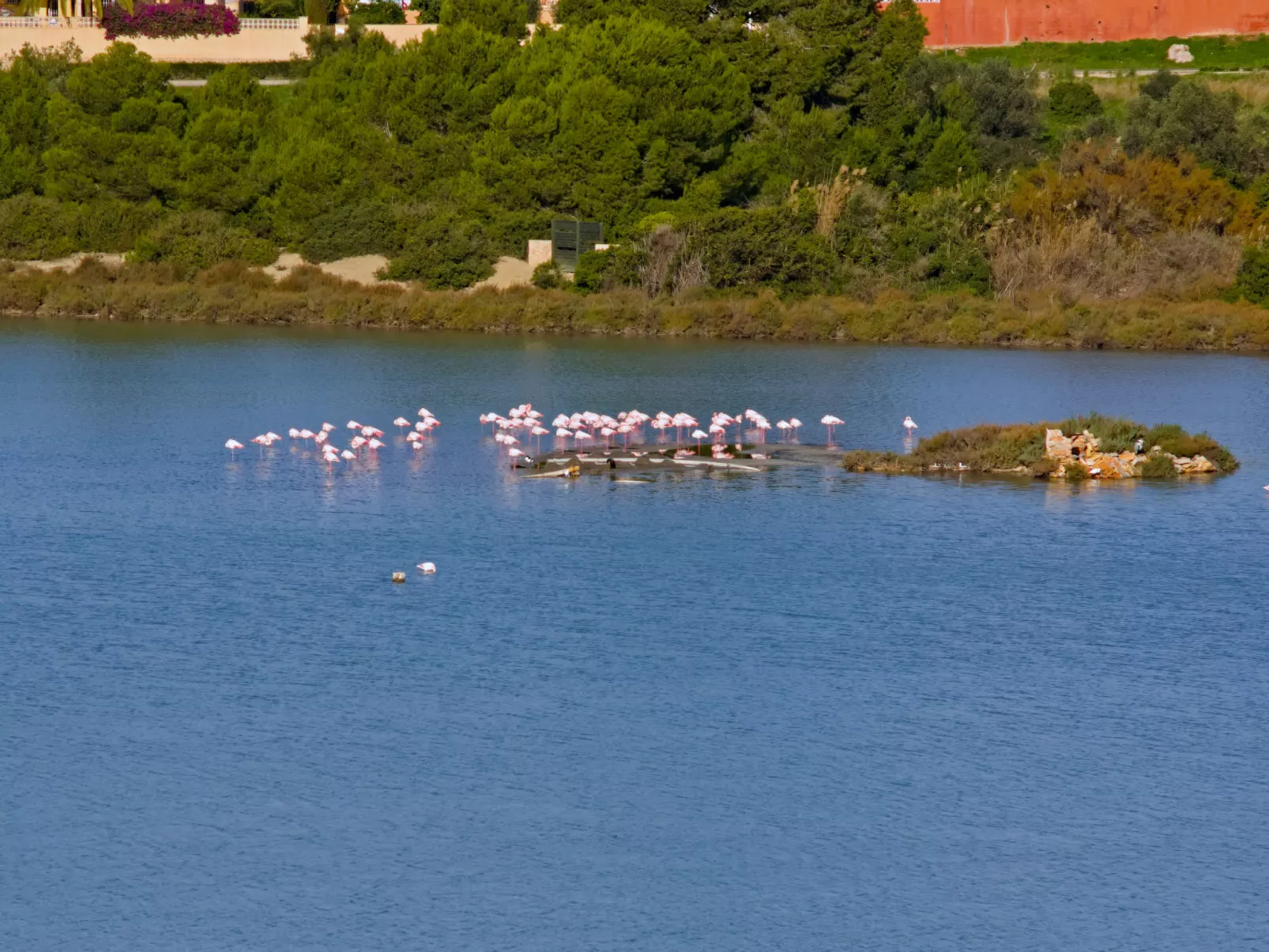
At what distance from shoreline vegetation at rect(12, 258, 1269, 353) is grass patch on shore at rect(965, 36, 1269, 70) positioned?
37981mm

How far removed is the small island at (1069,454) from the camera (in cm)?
3525

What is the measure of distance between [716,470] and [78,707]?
53.8 ft

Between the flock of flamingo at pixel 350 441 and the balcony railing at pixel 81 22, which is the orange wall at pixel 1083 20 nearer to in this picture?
the balcony railing at pixel 81 22

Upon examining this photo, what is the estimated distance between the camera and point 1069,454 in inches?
1394

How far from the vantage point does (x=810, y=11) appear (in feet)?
236

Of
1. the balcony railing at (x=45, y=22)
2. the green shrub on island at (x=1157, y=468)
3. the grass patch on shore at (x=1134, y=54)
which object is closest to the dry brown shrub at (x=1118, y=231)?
the green shrub on island at (x=1157, y=468)

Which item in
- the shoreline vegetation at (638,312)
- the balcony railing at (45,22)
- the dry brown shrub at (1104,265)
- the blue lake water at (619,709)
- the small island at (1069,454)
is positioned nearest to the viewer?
the blue lake water at (619,709)

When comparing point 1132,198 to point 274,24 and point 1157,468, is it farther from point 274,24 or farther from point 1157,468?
point 274,24

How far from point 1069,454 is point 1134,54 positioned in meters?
67.5

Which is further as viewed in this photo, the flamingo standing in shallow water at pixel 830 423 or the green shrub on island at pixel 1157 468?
the flamingo standing in shallow water at pixel 830 423

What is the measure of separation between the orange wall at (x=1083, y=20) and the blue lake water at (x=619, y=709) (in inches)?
2698

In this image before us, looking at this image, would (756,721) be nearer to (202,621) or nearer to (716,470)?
(202,621)

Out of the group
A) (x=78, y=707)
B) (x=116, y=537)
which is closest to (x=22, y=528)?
(x=116, y=537)

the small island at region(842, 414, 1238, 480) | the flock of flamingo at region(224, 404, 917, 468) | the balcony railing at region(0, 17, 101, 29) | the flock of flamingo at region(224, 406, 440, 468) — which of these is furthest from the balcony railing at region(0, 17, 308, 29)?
the small island at region(842, 414, 1238, 480)
